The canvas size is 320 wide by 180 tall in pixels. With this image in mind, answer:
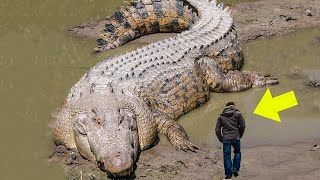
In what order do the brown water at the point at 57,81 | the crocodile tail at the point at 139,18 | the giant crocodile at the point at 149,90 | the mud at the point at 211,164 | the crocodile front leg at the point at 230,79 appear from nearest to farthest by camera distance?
the mud at the point at 211,164
the giant crocodile at the point at 149,90
the brown water at the point at 57,81
the crocodile front leg at the point at 230,79
the crocodile tail at the point at 139,18

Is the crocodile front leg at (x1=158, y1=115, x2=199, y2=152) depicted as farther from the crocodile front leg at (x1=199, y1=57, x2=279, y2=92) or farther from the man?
the crocodile front leg at (x1=199, y1=57, x2=279, y2=92)

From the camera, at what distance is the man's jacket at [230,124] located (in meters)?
5.80

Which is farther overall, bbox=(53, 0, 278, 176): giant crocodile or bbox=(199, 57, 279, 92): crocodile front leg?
bbox=(199, 57, 279, 92): crocodile front leg

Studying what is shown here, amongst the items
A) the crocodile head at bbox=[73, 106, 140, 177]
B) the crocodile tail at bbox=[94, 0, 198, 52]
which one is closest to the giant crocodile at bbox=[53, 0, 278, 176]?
the crocodile head at bbox=[73, 106, 140, 177]

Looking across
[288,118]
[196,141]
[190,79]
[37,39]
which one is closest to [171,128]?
[196,141]

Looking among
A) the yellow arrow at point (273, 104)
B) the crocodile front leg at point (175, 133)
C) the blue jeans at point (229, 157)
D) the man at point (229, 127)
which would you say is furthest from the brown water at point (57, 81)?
the man at point (229, 127)

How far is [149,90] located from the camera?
7578 mm

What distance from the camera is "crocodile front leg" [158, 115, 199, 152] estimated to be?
277 inches

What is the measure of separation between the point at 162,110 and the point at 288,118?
76.4 inches

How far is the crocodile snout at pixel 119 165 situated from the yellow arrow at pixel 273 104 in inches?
111

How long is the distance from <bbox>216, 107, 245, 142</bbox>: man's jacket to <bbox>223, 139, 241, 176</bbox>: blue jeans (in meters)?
0.08

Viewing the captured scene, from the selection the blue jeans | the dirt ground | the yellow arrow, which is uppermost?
the blue jeans

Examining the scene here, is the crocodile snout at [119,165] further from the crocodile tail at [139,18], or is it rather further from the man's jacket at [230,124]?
the crocodile tail at [139,18]

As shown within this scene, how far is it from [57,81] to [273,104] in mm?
3868
